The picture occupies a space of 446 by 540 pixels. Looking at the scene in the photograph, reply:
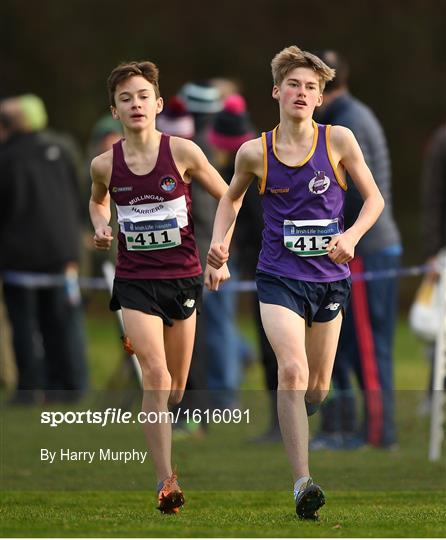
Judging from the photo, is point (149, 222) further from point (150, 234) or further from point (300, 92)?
point (300, 92)

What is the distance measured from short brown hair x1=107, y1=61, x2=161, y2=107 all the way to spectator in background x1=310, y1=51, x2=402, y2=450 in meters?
2.76

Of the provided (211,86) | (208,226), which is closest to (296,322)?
(208,226)

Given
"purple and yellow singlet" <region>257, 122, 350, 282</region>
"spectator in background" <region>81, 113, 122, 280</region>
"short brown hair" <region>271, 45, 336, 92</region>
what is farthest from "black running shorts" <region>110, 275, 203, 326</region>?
"spectator in background" <region>81, 113, 122, 280</region>

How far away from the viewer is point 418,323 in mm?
12469

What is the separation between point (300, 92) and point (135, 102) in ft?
2.64

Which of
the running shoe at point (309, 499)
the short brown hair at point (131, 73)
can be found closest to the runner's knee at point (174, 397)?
the running shoe at point (309, 499)

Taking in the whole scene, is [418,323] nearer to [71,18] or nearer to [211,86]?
[211,86]

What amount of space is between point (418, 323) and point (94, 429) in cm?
303

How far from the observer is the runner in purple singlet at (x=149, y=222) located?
328 inches

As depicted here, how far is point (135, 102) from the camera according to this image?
27.4ft

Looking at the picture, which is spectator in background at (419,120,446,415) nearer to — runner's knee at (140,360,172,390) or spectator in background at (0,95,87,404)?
spectator in background at (0,95,87,404)

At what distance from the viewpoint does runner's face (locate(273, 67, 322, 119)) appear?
8117 mm

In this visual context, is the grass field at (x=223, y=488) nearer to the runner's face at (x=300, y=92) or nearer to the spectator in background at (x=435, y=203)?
the spectator in background at (x=435, y=203)

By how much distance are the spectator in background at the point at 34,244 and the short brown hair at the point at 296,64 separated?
22.3 feet
